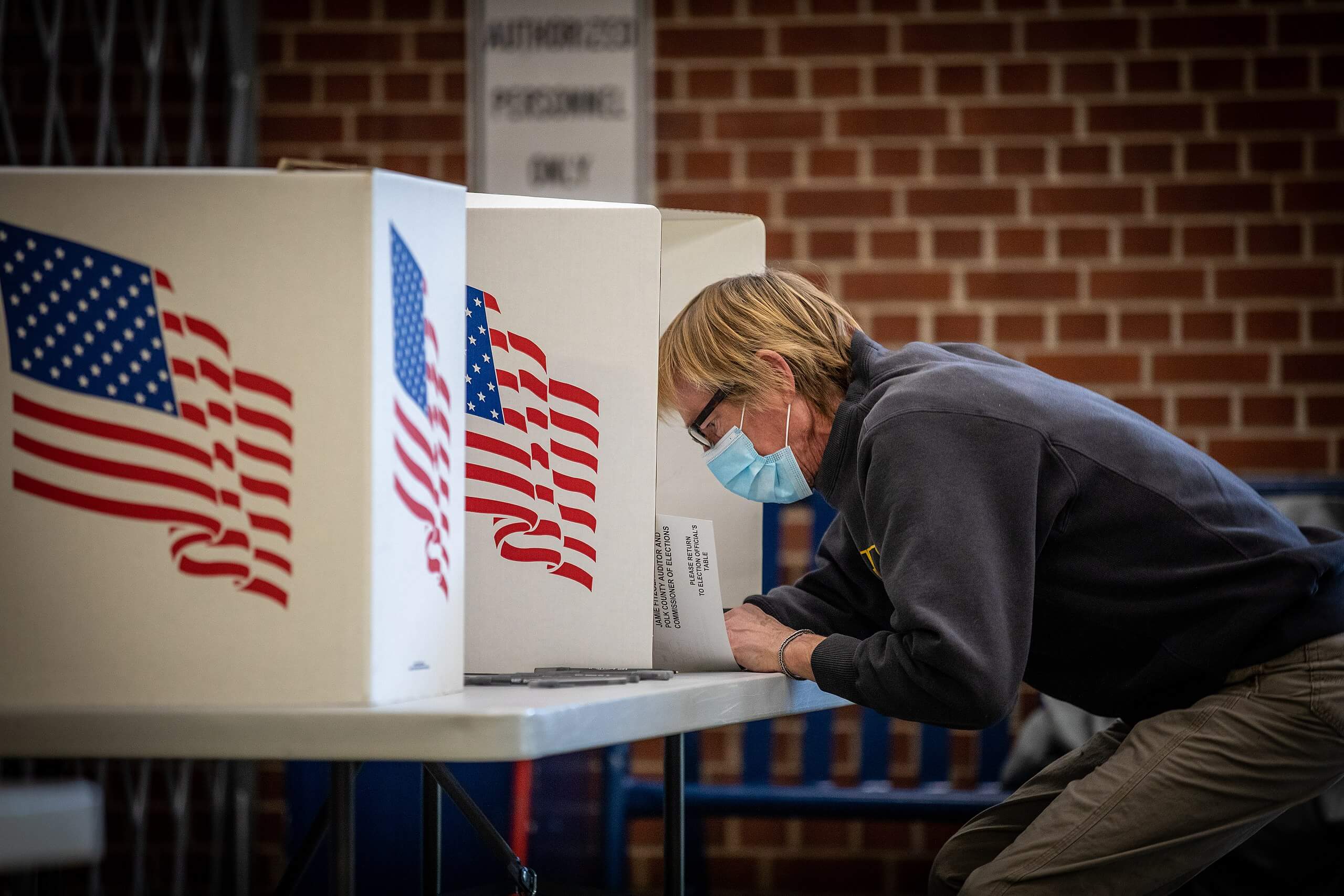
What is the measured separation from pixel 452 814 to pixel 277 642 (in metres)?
1.05

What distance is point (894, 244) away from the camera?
103 inches

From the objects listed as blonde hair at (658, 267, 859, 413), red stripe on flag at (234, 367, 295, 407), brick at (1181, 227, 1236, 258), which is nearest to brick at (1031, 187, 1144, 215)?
brick at (1181, 227, 1236, 258)

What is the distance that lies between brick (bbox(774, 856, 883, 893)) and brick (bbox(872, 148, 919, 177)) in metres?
1.44

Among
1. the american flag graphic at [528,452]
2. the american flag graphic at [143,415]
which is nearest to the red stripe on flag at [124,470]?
the american flag graphic at [143,415]

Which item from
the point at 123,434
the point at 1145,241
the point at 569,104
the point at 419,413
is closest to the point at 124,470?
the point at 123,434

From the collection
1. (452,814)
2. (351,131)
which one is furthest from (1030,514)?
(351,131)

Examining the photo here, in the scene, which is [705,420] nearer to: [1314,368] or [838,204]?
[838,204]

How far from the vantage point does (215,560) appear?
2.52 feet

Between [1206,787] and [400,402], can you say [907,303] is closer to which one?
[1206,787]

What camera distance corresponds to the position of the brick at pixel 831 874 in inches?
101

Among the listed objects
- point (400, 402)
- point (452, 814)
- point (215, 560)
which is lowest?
point (452, 814)

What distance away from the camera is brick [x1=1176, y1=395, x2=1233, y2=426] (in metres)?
2.56

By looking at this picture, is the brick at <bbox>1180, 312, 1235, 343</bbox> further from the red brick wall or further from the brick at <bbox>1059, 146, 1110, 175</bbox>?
the brick at <bbox>1059, 146, 1110, 175</bbox>

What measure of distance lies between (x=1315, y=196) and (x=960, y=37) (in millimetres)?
809
